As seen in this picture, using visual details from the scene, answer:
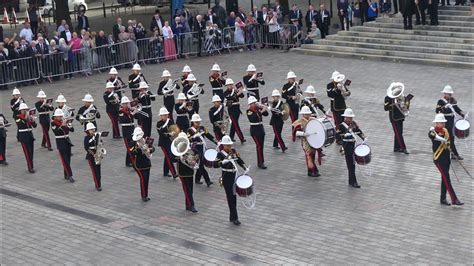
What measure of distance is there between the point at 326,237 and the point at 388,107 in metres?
5.02

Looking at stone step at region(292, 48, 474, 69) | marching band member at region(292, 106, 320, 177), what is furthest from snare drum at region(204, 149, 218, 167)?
stone step at region(292, 48, 474, 69)

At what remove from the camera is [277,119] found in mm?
20062

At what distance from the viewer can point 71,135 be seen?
22.9m

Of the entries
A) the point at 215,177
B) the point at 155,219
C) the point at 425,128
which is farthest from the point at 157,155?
the point at 425,128

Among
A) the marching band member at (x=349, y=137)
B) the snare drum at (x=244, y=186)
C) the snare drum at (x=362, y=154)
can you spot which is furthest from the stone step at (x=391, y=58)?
the snare drum at (x=244, y=186)

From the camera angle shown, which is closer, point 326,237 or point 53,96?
point 326,237

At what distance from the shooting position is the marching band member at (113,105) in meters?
22.0

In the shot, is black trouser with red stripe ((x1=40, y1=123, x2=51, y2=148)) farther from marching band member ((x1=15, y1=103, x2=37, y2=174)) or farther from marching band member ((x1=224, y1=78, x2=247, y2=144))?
marching band member ((x1=224, y1=78, x2=247, y2=144))

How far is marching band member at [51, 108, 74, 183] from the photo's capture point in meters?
19.2

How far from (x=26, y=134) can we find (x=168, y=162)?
3191mm

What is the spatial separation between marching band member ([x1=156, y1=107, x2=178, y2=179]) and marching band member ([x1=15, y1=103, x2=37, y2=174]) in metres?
2.87

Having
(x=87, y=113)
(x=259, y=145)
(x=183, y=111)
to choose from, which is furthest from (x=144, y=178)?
(x=87, y=113)

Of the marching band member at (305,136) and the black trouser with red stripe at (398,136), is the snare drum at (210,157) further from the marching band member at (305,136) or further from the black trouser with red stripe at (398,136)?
the black trouser with red stripe at (398,136)

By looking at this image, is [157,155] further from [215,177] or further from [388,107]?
[388,107]
